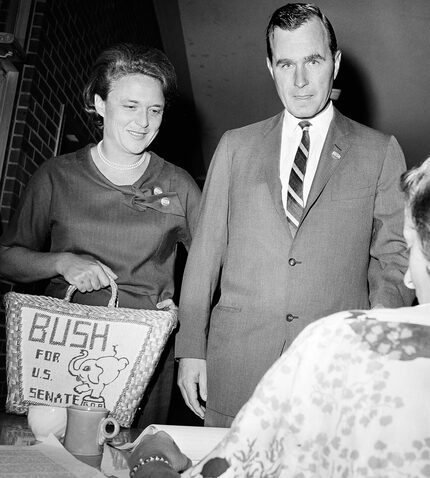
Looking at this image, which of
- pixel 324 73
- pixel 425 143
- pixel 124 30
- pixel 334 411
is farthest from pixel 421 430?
pixel 425 143

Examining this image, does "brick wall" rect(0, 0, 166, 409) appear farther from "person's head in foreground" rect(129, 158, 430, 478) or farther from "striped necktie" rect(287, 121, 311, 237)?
"person's head in foreground" rect(129, 158, 430, 478)

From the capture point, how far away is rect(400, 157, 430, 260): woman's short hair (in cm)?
95

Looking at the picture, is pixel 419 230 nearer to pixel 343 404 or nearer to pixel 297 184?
pixel 343 404

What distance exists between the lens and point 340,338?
2.81 ft

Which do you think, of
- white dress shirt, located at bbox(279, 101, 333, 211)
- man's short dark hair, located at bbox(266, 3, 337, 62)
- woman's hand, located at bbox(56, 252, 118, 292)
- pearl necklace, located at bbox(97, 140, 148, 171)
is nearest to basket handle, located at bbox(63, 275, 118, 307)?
woman's hand, located at bbox(56, 252, 118, 292)

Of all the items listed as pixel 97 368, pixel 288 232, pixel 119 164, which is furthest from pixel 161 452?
pixel 119 164

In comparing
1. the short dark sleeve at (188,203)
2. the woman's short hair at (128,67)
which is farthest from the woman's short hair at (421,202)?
the woman's short hair at (128,67)

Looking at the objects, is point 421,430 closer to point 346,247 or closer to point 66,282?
point 346,247

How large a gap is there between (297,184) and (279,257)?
0.23 metres

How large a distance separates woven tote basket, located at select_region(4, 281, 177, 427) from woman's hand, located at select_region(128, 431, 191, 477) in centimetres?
62

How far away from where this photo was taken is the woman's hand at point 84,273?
190cm

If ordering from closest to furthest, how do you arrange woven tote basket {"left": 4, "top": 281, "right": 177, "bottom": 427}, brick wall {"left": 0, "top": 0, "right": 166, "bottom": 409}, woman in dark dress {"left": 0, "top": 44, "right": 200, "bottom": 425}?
woven tote basket {"left": 4, "top": 281, "right": 177, "bottom": 427} → woman in dark dress {"left": 0, "top": 44, "right": 200, "bottom": 425} → brick wall {"left": 0, "top": 0, "right": 166, "bottom": 409}

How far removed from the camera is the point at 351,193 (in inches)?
74.0

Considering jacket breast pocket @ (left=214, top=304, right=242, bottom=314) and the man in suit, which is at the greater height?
the man in suit
